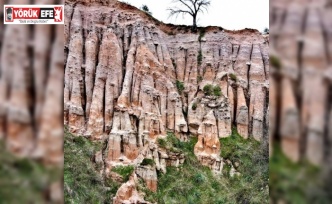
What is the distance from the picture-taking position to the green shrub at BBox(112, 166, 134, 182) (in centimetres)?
1130

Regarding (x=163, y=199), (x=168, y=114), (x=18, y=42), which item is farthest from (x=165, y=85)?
(x=18, y=42)

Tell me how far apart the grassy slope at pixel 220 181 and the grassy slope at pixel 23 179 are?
9.78 m

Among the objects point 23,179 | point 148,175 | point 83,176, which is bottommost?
point 148,175

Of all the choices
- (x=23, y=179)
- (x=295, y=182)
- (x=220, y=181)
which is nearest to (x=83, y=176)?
(x=220, y=181)

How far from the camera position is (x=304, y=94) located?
1.33 m

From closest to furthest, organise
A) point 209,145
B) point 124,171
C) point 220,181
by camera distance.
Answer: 1. point 124,171
2. point 220,181
3. point 209,145

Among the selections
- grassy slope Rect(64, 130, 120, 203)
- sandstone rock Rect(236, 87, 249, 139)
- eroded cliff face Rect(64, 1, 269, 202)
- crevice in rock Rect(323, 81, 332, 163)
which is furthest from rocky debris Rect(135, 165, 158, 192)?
crevice in rock Rect(323, 81, 332, 163)

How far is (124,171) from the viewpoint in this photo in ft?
37.7

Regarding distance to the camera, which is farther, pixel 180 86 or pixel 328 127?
pixel 180 86

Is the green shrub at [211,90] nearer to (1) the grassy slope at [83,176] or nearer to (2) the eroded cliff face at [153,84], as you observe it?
(2) the eroded cliff face at [153,84]

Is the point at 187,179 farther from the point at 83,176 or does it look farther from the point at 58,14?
the point at 58,14

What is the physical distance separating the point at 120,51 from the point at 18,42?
12486 millimetres

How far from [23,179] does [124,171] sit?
10266 mm

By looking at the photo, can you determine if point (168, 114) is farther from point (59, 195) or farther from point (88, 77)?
point (59, 195)
